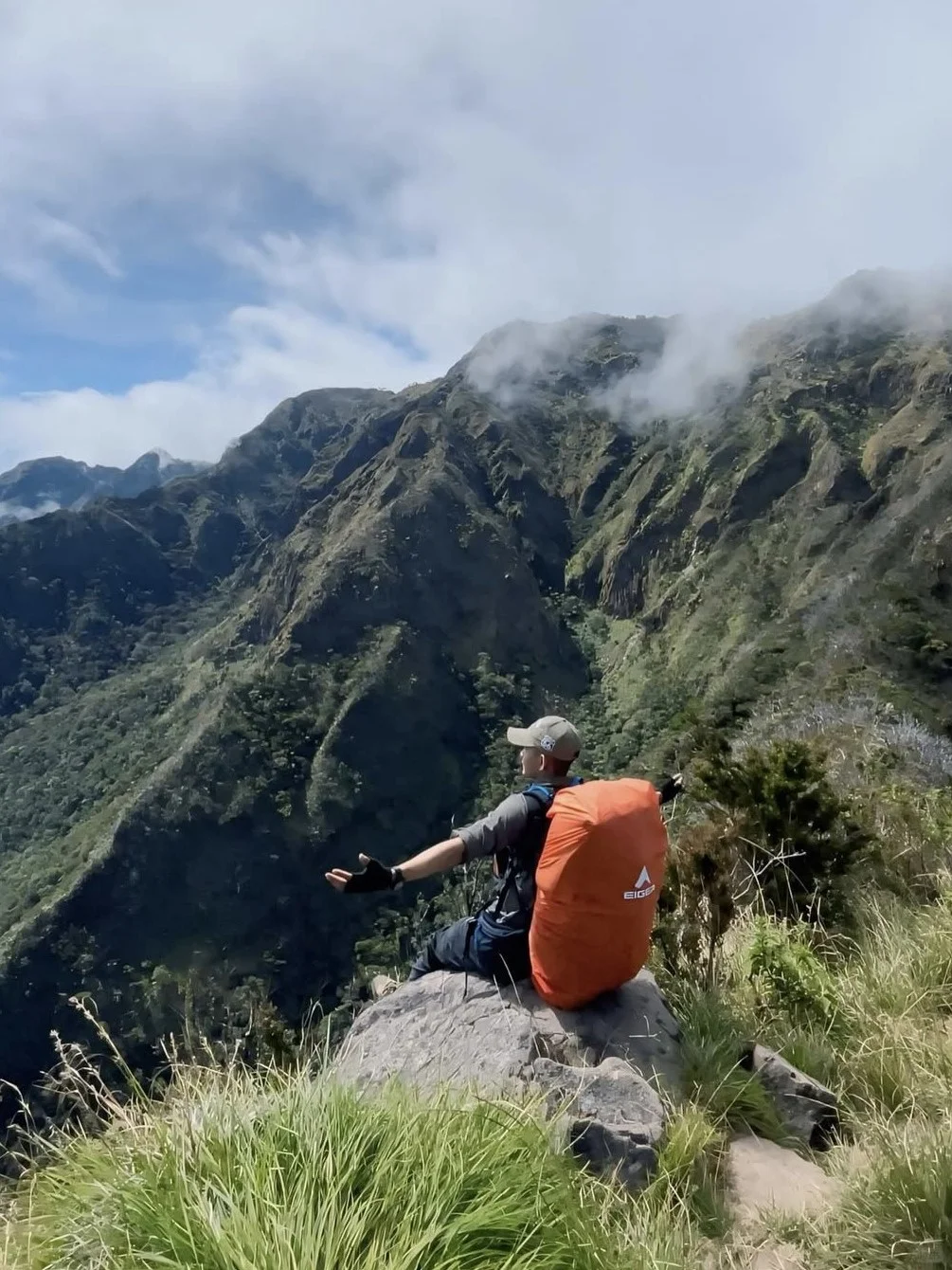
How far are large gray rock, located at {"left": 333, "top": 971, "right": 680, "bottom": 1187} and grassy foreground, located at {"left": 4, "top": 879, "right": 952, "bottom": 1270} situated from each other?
0.14 meters

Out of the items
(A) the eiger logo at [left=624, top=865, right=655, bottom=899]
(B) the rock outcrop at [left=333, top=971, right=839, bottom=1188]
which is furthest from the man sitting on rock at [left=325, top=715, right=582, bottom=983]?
(A) the eiger logo at [left=624, top=865, right=655, bottom=899]

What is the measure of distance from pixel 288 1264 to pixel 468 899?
312 centimetres

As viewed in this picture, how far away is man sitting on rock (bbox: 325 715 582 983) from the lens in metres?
3.94

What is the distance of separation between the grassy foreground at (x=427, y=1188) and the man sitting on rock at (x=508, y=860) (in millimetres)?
1044

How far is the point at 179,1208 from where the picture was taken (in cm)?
220

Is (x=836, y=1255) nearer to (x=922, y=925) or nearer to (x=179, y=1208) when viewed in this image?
(x=179, y=1208)

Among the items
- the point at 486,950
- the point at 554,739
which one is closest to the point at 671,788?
the point at 554,739

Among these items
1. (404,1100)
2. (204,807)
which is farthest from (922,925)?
(204,807)

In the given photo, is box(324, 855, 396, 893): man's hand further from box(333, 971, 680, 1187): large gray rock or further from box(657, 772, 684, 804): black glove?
box(657, 772, 684, 804): black glove

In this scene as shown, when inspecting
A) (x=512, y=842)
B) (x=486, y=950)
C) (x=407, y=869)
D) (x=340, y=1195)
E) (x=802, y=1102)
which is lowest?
(x=802, y=1102)

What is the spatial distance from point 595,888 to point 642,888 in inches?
→ 9.0

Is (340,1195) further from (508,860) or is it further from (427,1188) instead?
(508,860)

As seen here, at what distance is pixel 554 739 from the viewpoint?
4352 millimetres

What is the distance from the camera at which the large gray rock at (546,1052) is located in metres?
3.01
